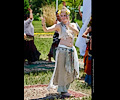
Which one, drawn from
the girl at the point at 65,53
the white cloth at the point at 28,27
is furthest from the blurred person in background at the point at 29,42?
the girl at the point at 65,53

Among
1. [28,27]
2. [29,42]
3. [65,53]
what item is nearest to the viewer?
[65,53]

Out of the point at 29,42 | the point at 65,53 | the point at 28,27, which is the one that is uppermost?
the point at 28,27

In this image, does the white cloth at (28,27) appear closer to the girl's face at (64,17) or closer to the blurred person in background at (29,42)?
the blurred person in background at (29,42)

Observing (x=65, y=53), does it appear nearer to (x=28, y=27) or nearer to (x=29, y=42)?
(x=28, y=27)

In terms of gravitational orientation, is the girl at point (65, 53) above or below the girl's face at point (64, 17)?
below

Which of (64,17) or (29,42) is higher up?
(64,17)

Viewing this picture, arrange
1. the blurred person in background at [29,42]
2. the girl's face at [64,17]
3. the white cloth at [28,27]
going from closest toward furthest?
the girl's face at [64,17], the white cloth at [28,27], the blurred person in background at [29,42]

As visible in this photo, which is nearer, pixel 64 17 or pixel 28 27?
pixel 64 17

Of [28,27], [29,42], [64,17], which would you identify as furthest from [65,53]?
[29,42]

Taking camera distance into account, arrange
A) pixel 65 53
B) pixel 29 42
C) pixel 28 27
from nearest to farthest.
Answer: pixel 65 53
pixel 28 27
pixel 29 42

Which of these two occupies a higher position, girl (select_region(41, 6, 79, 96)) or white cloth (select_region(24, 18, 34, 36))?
white cloth (select_region(24, 18, 34, 36))

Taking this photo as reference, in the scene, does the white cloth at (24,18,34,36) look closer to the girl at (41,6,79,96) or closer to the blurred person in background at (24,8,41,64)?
the blurred person in background at (24,8,41,64)

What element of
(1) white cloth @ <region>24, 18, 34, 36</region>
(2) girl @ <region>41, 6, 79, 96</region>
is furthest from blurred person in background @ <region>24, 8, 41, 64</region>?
(2) girl @ <region>41, 6, 79, 96</region>

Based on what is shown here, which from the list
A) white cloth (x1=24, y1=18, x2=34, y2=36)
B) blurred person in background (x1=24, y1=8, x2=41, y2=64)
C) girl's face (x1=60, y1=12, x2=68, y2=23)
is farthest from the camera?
blurred person in background (x1=24, y1=8, x2=41, y2=64)
